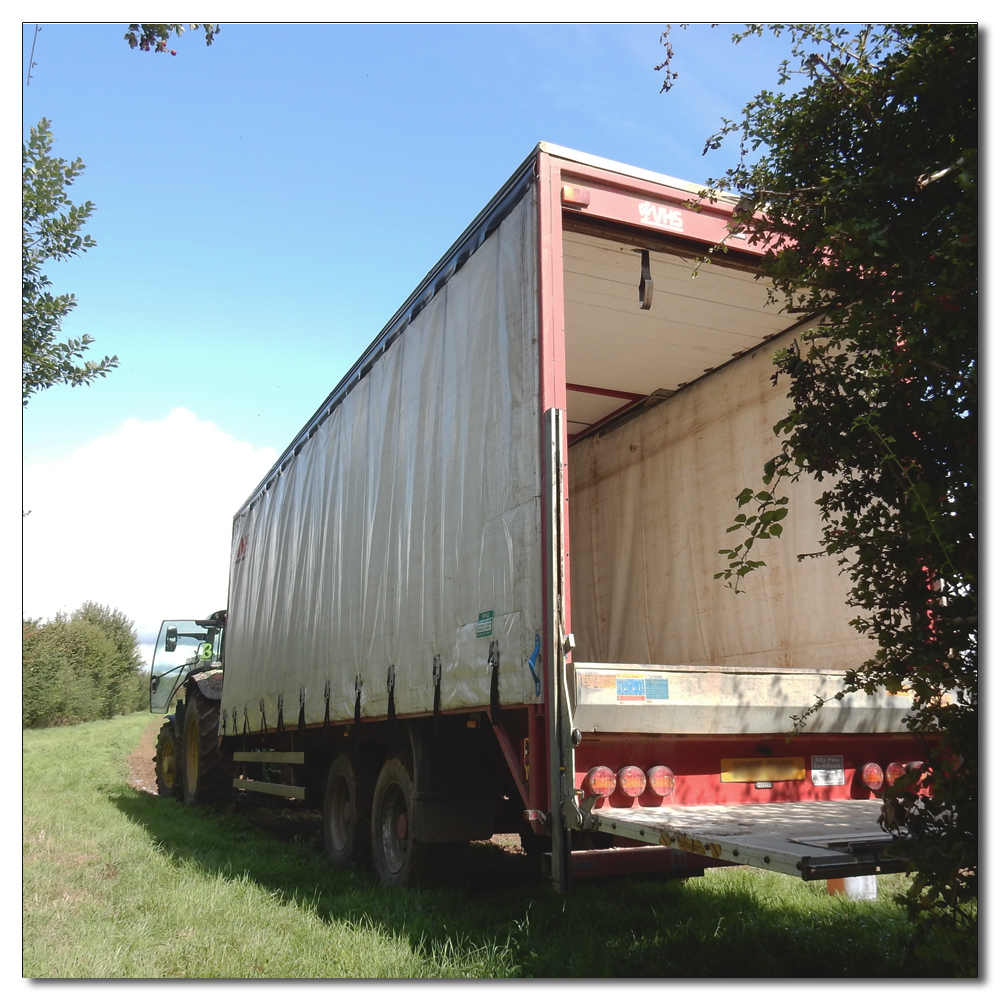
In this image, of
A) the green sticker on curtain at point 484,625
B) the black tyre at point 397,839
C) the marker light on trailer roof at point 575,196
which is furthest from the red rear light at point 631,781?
the marker light on trailer roof at point 575,196

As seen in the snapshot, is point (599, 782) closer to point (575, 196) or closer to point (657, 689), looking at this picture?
point (657, 689)

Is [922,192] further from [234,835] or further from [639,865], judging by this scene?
[234,835]

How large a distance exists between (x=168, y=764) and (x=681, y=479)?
965cm

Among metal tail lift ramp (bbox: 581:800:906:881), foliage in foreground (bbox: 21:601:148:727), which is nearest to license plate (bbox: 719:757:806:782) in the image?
metal tail lift ramp (bbox: 581:800:906:881)

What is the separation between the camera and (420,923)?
4.86 metres

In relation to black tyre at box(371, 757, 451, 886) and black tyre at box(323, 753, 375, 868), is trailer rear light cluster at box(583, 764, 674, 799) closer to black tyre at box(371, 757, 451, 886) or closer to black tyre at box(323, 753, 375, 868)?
black tyre at box(371, 757, 451, 886)

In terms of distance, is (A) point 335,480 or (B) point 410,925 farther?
(A) point 335,480

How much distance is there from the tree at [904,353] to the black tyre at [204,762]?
421 inches

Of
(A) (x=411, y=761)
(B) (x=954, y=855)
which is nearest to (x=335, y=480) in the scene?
(A) (x=411, y=761)

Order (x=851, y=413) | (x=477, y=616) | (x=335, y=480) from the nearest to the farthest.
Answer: (x=851, y=413) < (x=477, y=616) < (x=335, y=480)

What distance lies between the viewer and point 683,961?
170 inches

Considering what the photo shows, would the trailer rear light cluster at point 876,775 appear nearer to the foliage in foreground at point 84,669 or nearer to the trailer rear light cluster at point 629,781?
the trailer rear light cluster at point 629,781

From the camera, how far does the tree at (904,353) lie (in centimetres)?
257

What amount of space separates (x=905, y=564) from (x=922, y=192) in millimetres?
1188
